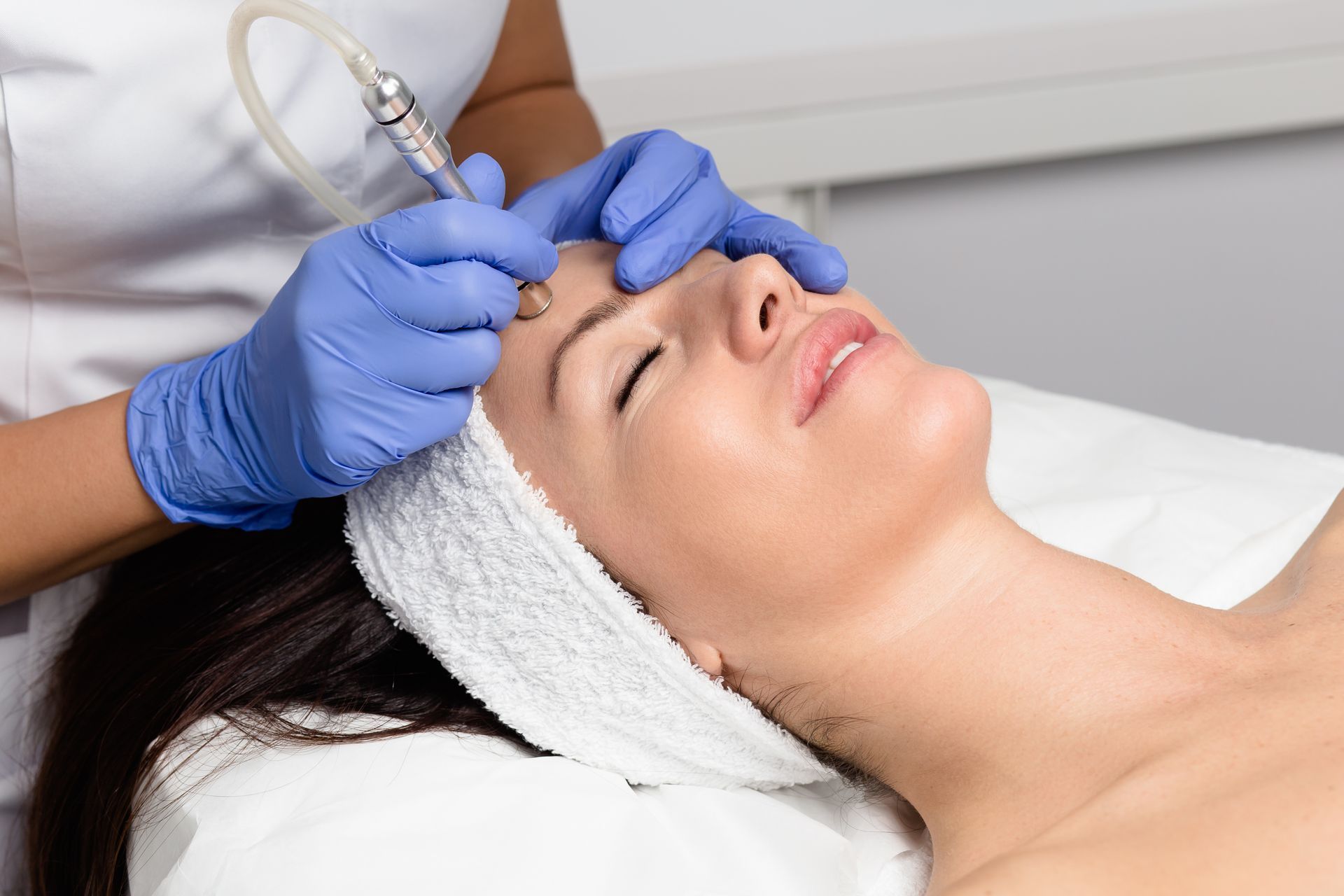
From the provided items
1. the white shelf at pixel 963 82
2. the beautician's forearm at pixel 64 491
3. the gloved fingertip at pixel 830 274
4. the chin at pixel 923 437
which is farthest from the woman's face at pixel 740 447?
the white shelf at pixel 963 82

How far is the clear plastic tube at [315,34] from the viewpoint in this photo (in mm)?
974

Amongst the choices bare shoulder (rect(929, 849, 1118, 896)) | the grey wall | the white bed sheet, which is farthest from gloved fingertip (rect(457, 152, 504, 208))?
the grey wall

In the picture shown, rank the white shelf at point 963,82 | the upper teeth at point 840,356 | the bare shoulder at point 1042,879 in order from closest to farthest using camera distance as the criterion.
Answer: the bare shoulder at point 1042,879 < the upper teeth at point 840,356 < the white shelf at point 963,82

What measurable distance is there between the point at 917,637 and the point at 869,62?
1.50 metres

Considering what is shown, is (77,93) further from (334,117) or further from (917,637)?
(917,637)

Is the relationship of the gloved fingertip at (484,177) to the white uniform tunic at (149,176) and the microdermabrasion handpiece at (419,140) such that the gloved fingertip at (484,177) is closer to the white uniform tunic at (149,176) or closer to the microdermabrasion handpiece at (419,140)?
the microdermabrasion handpiece at (419,140)

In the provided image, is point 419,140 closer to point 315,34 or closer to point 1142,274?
point 315,34

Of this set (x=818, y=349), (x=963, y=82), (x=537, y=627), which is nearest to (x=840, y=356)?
(x=818, y=349)

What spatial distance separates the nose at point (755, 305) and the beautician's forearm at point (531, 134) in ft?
2.01

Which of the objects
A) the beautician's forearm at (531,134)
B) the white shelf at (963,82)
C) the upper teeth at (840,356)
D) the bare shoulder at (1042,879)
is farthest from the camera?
the white shelf at (963,82)

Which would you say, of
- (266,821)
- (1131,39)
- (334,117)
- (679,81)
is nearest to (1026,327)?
(1131,39)

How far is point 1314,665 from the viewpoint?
102cm

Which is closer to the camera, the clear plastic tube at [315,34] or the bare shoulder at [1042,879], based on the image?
the bare shoulder at [1042,879]

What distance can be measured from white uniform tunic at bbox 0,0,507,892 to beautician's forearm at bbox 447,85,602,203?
166mm
